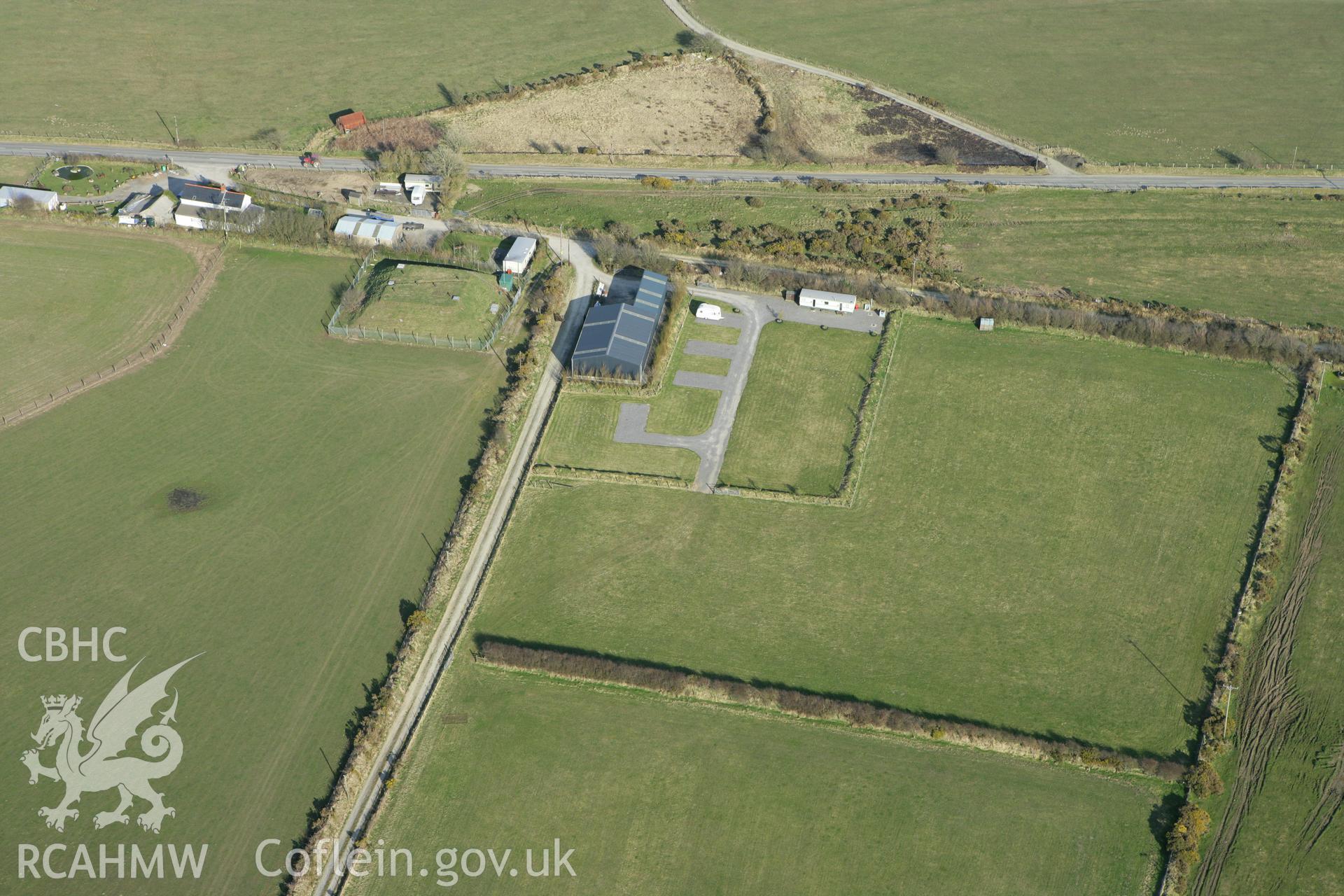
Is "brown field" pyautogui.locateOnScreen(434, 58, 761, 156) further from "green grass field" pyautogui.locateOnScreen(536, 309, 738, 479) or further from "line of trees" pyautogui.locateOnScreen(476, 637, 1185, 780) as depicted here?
"line of trees" pyautogui.locateOnScreen(476, 637, 1185, 780)

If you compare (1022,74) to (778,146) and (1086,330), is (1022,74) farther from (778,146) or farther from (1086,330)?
(1086,330)

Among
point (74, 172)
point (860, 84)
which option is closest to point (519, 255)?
point (74, 172)

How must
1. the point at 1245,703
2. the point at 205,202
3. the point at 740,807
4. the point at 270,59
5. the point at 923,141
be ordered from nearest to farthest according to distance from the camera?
the point at 740,807
the point at 1245,703
the point at 205,202
the point at 923,141
the point at 270,59

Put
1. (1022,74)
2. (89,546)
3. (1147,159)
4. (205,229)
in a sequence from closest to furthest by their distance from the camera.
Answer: (89,546), (205,229), (1147,159), (1022,74)

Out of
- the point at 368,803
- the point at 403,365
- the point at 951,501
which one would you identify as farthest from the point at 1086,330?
the point at 368,803

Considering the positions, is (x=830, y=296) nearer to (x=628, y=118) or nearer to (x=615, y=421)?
(x=615, y=421)

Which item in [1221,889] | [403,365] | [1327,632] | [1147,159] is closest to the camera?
[1221,889]
